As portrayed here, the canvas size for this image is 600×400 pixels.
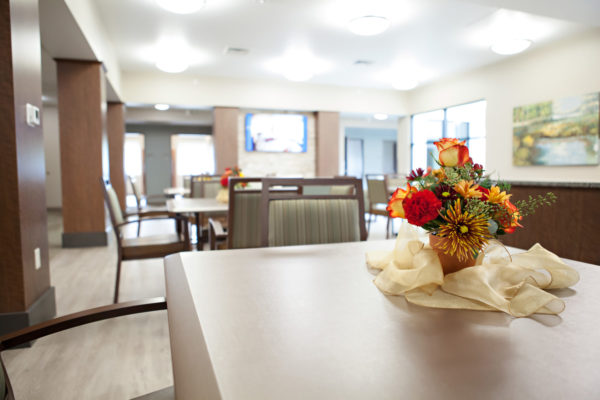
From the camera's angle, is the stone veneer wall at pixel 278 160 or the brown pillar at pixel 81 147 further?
the stone veneer wall at pixel 278 160

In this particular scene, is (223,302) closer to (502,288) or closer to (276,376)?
(276,376)

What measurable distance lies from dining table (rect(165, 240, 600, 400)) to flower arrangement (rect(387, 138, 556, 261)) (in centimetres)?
15

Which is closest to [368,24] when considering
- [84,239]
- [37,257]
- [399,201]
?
[37,257]

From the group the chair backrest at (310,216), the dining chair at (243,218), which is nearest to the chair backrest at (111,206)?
the dining chair at (243,218)

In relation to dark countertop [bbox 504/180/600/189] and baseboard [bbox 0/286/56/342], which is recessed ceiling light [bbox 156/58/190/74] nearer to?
baseboard [bbox 0/286/56/342]

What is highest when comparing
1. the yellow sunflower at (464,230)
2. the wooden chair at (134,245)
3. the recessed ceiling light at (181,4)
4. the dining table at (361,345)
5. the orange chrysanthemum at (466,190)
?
the recessed ceiling light at (181,4)

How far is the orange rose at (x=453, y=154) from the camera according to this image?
0.87m

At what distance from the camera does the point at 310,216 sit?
5.21 ft

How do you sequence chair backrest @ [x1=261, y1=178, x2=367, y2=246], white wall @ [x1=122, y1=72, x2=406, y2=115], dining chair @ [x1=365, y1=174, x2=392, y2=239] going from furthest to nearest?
white wall @ [x1=122, y1=72, x2=406, y2=115]
dining chair @ [x1=365, y1=174, x2=392, y2=239]
chair backrest @ [x1=261, y1=178, x2=367, y2=246]

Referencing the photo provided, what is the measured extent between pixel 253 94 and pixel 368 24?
13.1 ft

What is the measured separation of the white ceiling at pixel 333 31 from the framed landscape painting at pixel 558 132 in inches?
38.3

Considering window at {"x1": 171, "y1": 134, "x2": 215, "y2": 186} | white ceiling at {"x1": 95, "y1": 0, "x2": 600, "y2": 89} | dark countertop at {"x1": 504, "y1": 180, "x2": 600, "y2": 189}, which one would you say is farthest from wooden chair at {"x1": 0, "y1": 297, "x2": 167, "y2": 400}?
window at {"x1": 171, "y1": 134, "x2": 215, "y2": 186}

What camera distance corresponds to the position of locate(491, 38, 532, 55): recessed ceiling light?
16.5ft

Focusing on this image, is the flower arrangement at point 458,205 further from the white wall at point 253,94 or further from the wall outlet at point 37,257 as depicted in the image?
the white wall at point 253,94
